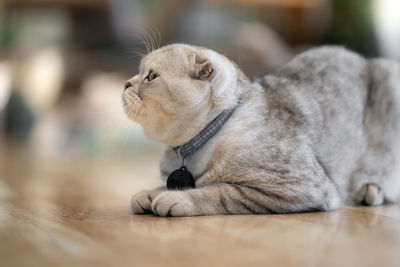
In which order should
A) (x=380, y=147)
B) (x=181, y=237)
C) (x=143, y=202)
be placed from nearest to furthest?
(x=181, y=237), (x=143, y=202), (x=380, y=147)

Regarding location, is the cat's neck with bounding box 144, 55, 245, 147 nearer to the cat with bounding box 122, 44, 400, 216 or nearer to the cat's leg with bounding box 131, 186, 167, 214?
the cat with bounding box 122, 44, 400, 216

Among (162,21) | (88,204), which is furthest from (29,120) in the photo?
(88,204)

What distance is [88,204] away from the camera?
229 cm

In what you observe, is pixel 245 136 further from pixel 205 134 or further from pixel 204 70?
pixel 204 70

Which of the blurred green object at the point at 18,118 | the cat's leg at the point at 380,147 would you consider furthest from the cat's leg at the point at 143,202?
the blurred green object at the point at 18,118

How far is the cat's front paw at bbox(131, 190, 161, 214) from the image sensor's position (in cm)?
196

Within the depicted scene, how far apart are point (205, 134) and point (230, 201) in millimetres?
297

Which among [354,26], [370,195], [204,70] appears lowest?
[354,26]

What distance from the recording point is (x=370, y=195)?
238cm

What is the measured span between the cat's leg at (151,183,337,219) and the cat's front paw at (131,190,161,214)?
9 centimetres

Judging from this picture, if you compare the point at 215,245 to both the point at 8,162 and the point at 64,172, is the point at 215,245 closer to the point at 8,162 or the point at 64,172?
the point at 64,172

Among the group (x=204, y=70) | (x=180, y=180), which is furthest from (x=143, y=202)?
(x=204, y=70)

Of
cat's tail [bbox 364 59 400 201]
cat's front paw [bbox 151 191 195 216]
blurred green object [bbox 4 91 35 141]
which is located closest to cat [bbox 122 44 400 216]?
cat's front paw [bbox 151 191 195 216]

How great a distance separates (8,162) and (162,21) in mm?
3934
